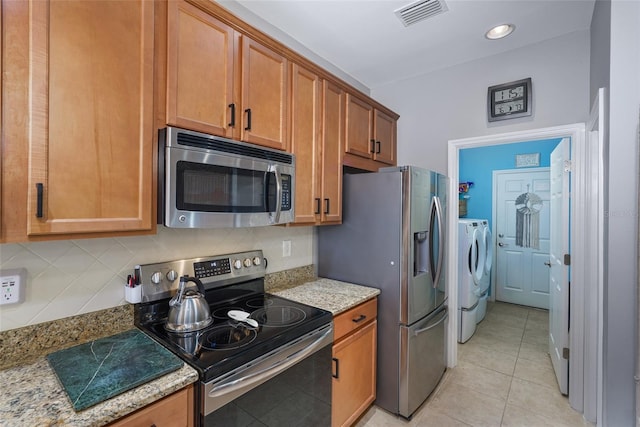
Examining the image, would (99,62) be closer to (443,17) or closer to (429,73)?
(443,17)

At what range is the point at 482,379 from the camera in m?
2.55

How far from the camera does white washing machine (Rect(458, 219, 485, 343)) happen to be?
3.23 m

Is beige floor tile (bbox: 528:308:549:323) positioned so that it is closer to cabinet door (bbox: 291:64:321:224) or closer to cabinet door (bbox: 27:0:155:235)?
cabinet door (bbox: 291:64:321:224)

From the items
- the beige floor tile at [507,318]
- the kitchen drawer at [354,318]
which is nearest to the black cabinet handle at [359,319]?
the kitchen drawer at [354,318]

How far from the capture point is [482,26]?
7.00 ft

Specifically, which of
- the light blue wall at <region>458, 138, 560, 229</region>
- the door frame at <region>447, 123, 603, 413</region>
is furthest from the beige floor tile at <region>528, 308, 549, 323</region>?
the door frame at <region>447, 123, 603, 413</region>

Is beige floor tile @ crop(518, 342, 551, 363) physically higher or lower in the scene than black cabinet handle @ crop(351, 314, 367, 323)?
lower

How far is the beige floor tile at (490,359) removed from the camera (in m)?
2.74

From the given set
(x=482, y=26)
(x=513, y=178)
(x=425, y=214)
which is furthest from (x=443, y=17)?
(x=513, y=178)

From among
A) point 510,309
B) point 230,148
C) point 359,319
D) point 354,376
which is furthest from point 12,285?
point 510,309

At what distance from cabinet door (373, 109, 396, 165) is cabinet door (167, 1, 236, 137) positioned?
1445 millimetres

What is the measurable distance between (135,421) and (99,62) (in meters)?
1.21

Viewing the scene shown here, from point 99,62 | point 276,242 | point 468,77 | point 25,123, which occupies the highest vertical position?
point 468,77

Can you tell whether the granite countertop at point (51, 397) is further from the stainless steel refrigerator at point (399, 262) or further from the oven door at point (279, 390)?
the stainless steel refrigerator at point (399, 262)
